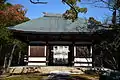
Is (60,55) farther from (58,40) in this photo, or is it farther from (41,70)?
(41,70)

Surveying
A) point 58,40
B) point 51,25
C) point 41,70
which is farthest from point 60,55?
point 41,70

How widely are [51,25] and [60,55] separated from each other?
13.5 ft

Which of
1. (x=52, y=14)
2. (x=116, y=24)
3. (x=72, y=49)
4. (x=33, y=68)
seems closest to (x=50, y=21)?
(x=52, y=14)

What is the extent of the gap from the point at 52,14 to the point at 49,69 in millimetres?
8320

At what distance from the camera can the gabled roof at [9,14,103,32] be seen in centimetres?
3006

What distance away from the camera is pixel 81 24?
106 ft

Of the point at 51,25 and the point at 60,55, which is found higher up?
the point at 51,25

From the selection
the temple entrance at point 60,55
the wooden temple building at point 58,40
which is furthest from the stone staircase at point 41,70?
the temple entrance at point 60,55

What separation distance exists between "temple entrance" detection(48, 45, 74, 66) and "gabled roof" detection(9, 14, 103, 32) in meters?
2.71

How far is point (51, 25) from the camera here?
31.9m

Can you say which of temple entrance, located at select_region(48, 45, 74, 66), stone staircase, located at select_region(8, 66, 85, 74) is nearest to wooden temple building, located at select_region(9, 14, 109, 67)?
temple entrance, located at select_region(48, 45, 74, 66)

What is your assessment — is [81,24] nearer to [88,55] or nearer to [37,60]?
[88,55]

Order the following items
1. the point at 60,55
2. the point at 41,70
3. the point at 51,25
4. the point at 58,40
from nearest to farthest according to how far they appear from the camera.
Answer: the point at 41,70 → the point at 51,25 → the point at 58,40 → the point at 60,55

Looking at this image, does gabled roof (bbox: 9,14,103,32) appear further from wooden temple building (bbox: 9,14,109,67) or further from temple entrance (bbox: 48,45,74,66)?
temple entrance (bbox: 48,45,74,66)
